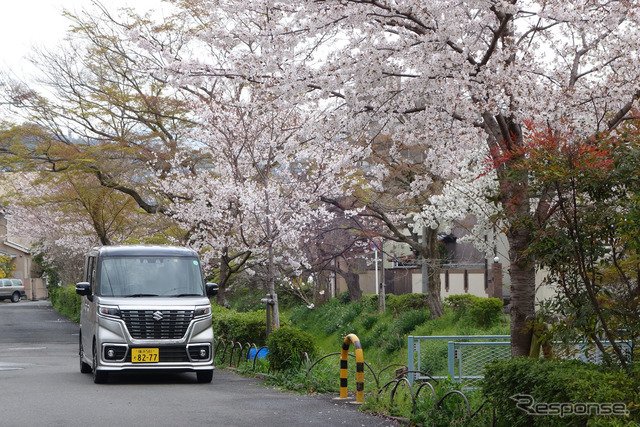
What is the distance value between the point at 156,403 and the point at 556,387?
18.4 ft

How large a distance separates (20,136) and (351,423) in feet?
61.5

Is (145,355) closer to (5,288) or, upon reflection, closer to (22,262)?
(5,288)

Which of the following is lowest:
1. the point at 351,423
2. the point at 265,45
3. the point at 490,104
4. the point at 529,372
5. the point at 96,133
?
the point at 351,423

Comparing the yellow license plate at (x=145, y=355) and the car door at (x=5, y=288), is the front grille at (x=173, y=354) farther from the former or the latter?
the car door at (x=5, y=288)

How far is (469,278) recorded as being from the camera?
3306 centimetres

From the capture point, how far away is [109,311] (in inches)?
459

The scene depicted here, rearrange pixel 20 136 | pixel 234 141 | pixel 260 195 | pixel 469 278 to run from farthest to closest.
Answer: pixel 469 278 → pixel 20 136 → pixel 234 141 → pixel 260 195

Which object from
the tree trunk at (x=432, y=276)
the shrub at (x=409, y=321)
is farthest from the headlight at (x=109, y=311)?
the shrub at (x=409, y=321)

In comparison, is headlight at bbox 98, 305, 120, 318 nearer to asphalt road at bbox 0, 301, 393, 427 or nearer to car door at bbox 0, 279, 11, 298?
asphalt road at bbox 0, 301, 393, 427

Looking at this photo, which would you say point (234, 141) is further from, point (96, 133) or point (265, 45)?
point (265, 45)

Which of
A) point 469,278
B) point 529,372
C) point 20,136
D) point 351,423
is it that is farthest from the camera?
point 469,278

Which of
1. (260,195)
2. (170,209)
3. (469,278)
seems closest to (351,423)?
(260,195)

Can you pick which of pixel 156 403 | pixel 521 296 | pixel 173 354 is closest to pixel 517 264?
pixel 521 296

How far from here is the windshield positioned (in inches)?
483
